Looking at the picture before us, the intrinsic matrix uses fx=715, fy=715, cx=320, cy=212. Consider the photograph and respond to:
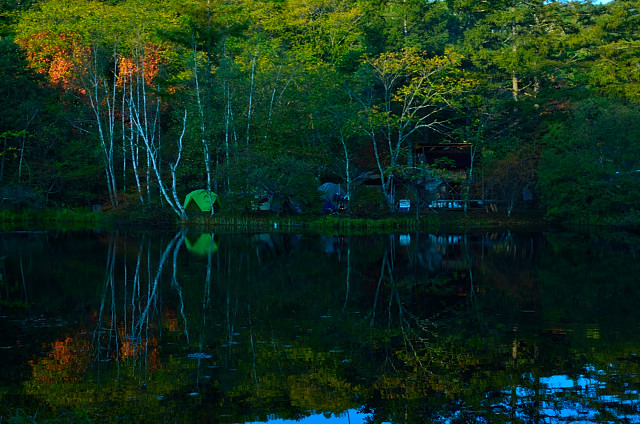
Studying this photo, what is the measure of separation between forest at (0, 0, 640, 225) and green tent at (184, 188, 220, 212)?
777 mm

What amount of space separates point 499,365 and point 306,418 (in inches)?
127

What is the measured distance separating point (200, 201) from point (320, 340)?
3053cm

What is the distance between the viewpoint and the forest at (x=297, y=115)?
38500 millimetres

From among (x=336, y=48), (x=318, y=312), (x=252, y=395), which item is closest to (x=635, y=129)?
(x=336, y=48)

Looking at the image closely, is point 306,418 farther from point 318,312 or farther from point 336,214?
point 336,214

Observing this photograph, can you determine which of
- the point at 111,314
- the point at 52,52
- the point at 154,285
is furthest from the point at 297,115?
the point at 111,314

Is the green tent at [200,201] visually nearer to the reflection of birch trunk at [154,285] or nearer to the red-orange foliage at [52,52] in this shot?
the reflection of birch trunk at [154,285]

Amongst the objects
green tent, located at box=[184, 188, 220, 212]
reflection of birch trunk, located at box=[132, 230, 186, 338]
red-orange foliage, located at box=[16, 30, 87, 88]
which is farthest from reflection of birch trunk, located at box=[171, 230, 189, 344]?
red-orange foliage, located at box=[16, 30, 87, 88]

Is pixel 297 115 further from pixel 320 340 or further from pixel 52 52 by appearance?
pixel 320 340

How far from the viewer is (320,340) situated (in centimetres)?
1154

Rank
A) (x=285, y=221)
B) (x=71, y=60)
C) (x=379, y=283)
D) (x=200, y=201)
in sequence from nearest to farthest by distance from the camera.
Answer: (x=379, y=283)
(x=285, y=221)
(x=200, y=201)
(x=71, y=60)

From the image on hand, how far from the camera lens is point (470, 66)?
5162cm

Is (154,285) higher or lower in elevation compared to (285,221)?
lower

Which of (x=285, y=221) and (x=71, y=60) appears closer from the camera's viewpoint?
(x=285, y=221)
